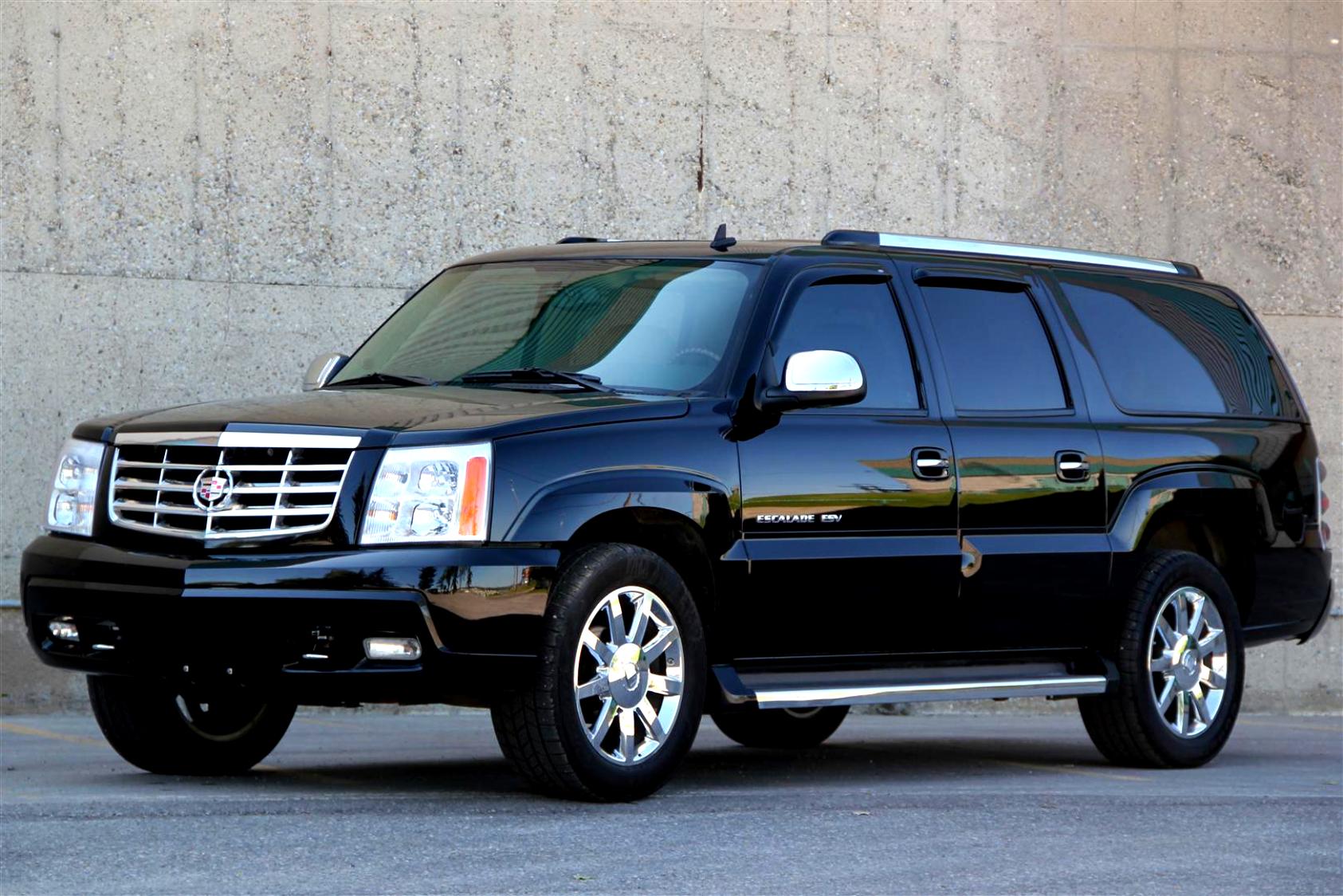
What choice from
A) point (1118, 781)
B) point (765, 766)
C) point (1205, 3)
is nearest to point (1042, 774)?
point (1118, 781)

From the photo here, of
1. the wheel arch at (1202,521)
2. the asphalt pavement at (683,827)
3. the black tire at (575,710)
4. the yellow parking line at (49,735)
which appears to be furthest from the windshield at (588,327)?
the yellow parking line at (49,735)

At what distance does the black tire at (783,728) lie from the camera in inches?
388

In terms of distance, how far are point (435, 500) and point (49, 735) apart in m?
4.05

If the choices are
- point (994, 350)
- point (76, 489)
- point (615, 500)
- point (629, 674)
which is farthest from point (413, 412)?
point (994, 350)

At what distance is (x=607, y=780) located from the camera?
6.82m

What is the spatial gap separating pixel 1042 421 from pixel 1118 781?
4.60 feet

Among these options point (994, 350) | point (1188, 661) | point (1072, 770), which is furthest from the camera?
point (1188, 661)

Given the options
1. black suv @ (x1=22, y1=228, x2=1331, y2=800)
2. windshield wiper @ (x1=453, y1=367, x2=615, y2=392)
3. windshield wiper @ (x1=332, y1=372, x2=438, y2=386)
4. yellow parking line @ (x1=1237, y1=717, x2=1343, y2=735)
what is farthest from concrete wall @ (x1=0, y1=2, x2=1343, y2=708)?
windshield wiper @ (x1=453, y1=367, x2=615, y2=392)

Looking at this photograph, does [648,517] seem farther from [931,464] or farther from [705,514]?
[931,464]

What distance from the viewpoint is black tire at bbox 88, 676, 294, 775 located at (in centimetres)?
771

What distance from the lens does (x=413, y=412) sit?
6980mm

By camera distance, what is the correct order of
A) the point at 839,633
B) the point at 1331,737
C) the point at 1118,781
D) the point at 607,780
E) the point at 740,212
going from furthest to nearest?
the point at 740,212 < the point at 1331,737 < the point at 1118,781 < the point at 839,633 < the point at 607,780

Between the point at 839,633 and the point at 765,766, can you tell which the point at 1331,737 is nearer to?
the point at 765,766

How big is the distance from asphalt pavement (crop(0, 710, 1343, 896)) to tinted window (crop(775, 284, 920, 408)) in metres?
1.44
